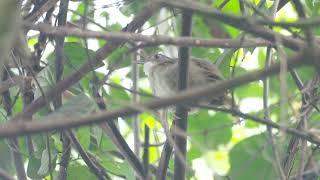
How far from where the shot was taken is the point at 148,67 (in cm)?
448

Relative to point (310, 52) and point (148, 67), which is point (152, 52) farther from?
point (310, 52)

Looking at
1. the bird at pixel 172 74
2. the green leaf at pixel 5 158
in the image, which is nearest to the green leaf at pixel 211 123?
the bird at pixel 172 74

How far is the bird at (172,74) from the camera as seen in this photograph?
3.85 m

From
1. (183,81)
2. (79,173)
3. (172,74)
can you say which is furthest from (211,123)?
(183,81)

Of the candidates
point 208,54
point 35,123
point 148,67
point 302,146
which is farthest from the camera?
point 148,67

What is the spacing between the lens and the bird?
3846 millimetres

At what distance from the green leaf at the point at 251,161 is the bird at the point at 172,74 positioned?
44cm

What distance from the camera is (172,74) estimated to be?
4.16 m

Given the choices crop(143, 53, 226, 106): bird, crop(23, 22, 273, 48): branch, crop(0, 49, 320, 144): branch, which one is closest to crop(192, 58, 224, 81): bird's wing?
crop(143, 53, 226, 106): bird

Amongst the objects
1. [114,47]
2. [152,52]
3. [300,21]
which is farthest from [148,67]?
[300,21]

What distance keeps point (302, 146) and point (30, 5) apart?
1.56 m

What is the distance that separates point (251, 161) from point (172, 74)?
1180mm

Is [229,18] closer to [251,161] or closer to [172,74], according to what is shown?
[251,161]

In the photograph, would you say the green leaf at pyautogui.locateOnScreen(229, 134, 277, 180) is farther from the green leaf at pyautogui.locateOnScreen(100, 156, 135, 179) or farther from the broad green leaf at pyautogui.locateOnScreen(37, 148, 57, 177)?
the broad green leaf at pyautogui.locateOnScreen(37, 148, 57, 177)
